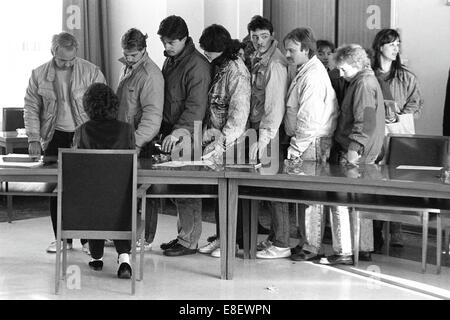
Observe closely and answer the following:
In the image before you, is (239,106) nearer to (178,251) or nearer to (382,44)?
(178,251)

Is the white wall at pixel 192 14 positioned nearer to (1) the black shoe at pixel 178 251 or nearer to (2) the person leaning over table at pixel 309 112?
(2) the person leaning over table at pixel 309 112

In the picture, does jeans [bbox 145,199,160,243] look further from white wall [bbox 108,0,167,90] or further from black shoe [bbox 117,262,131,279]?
white wall [bbox 108,0,167,90]

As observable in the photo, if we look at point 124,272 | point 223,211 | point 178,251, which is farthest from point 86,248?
point 223,211

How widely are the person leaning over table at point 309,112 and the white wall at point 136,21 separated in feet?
9.42

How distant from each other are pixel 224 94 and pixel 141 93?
54 cm

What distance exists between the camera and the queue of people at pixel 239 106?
501 centimetres

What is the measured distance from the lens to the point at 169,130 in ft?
17.6

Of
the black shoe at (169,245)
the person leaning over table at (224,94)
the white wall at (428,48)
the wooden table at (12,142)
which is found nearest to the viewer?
the person leaning over table at (224,94)

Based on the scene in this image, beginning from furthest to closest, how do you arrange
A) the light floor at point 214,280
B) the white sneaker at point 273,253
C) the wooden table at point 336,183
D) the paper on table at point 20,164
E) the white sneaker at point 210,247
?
the white sneaker at point 210,247 → the white sneaker at point 273,253 → the paper on table at point 20,164 → the light floor at point 214,280 → the wooden table at point 336,183

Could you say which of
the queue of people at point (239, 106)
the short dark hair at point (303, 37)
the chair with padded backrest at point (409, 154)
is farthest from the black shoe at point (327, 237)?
the short dark hair at point (303, 37)

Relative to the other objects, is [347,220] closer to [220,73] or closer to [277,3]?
[220,73]

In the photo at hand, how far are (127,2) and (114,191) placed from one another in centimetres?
416

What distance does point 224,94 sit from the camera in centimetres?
518
